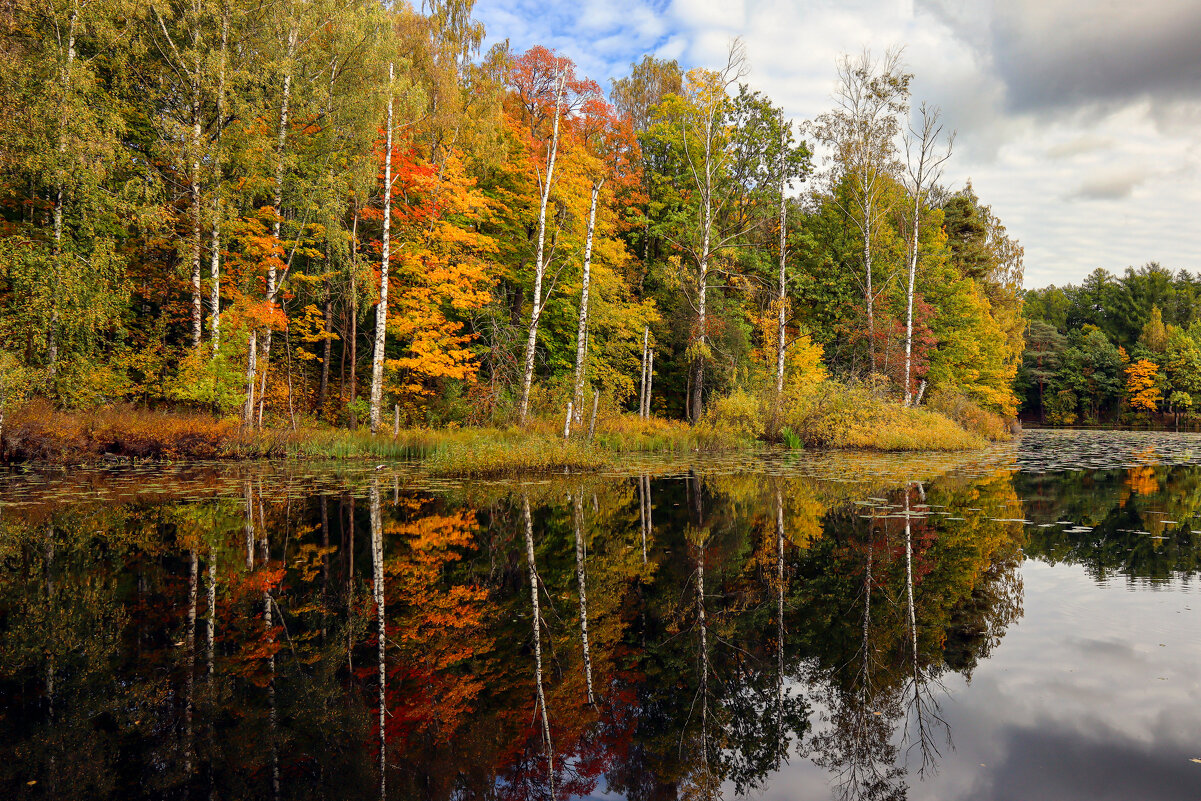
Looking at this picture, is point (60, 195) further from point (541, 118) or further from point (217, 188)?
point (541, 118)

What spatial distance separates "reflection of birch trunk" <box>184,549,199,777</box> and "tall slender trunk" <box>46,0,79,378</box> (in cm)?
1416

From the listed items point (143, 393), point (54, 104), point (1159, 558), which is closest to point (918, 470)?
point (1159, 558)

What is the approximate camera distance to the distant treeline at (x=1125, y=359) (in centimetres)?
5494

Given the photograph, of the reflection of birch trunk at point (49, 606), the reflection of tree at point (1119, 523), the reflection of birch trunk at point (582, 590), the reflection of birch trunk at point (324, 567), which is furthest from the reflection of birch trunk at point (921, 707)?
the reflection of birch trunk at point (49, 606)

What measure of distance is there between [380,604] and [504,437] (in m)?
12.2

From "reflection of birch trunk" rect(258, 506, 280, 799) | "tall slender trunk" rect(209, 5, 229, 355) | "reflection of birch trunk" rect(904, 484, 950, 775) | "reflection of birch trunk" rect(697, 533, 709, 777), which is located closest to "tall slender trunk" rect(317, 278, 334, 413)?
"tall slender trunk" rect(209, 5, 229, 355)

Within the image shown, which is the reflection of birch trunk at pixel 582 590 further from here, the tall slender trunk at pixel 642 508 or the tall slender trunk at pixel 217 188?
the tall slender trunk at pixel 217 188

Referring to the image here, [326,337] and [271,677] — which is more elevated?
[326,337]

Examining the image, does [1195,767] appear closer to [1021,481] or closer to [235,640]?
[235,640]

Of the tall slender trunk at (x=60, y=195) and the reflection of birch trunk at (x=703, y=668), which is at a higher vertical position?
the tall slender trunk at (x=60, y=195)

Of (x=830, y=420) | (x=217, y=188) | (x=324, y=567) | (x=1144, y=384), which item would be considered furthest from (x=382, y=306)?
(x=1144, y=384)

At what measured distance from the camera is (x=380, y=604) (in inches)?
211

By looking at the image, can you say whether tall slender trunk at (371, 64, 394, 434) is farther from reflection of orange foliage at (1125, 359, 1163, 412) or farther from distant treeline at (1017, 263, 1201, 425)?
reflection of orange foliage at (1125, 359, 1163, 412)

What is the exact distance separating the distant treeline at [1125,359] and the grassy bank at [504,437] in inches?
1762
